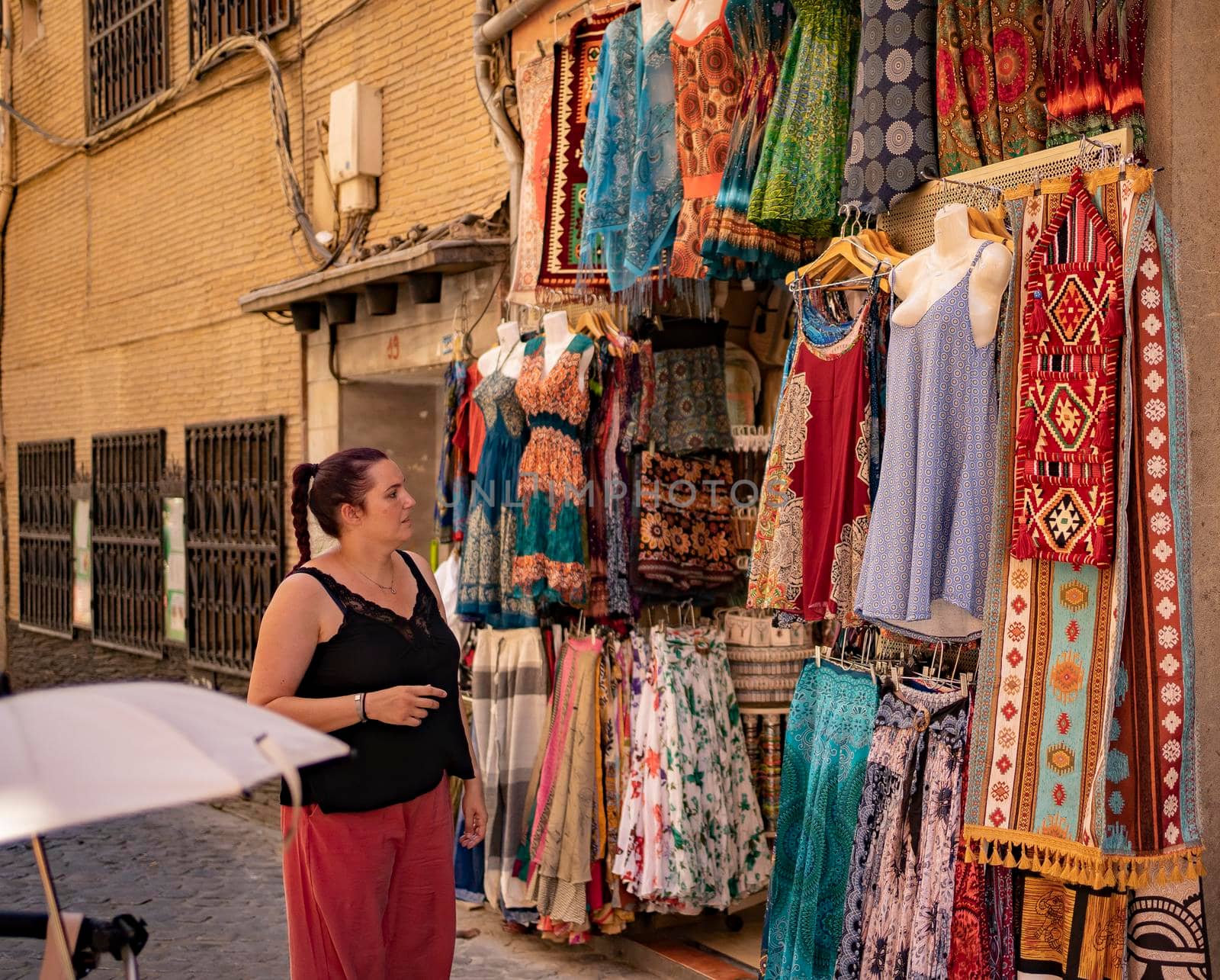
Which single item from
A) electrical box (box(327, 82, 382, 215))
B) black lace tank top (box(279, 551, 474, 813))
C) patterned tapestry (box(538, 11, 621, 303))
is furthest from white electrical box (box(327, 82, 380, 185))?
black lace tank top (box(279, 551, 474, 813))

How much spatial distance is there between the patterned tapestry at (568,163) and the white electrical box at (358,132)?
3.10m

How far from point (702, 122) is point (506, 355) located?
162 cm

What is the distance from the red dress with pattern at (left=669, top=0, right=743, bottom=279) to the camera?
15.0 feet

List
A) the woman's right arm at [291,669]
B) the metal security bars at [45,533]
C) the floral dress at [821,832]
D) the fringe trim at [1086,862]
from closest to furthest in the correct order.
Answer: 1. the fringe trim at [1086,862]
2. the woman's right arm at [291,669]
3. the floral dress at [821,832]
4. the metal security bars at [45,533]

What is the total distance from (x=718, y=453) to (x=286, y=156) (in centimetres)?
536

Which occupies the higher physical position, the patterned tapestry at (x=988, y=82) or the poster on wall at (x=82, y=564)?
the patterned tapestry at (x=988, y=82)

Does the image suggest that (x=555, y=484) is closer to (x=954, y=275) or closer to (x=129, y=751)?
(x=954, y=275)

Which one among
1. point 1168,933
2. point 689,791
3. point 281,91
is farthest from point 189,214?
point 1168,933

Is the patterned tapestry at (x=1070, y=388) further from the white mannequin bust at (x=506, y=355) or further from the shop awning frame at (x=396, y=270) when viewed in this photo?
the shop awning frame at (x=396, y=270)

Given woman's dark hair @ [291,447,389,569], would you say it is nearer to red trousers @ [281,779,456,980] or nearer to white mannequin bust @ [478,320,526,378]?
red trousers @ [281,779,456,980]

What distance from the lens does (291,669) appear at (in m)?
3.35

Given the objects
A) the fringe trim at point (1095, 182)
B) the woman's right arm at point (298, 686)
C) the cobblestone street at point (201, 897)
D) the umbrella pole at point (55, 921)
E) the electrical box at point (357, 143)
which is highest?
the electrical box at point (357, 143)

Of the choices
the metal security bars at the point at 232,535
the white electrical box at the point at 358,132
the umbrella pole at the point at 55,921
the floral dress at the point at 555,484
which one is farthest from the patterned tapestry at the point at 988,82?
the metal security bars at the point at 232,535

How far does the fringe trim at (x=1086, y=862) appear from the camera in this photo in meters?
3.17
